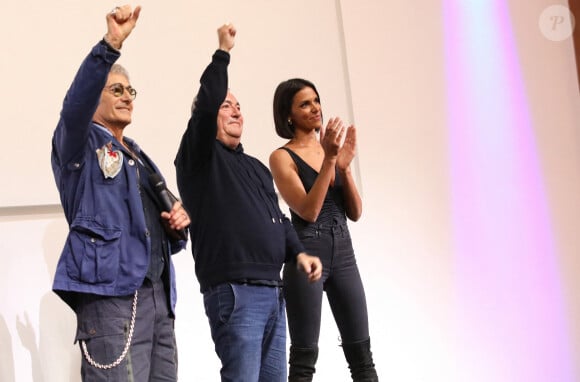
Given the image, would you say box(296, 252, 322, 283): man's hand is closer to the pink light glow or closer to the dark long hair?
the dark long hair

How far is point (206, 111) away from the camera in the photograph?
6.34 feet

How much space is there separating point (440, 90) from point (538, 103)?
0.61 m

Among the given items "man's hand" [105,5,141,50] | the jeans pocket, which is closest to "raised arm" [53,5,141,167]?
"man's hand" [105,5,141,50]

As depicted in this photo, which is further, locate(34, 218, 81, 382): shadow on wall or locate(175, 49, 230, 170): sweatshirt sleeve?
locate(34, 218, 81, 382): shadow on wall

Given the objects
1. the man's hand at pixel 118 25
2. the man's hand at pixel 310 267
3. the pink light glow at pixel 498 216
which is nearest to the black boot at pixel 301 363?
the man's hand at pixel 310 267

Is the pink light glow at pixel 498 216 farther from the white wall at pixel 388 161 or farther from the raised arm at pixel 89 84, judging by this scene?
the raised arm at pixel 89 84

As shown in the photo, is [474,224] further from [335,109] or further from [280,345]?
[280,345]

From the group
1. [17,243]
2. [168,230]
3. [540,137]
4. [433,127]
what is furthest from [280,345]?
[540,137]

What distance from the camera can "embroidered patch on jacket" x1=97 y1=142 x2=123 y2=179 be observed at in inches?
70.4

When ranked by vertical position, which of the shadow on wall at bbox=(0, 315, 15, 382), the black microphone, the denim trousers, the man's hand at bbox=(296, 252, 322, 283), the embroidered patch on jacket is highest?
the embroidered patch on jacket

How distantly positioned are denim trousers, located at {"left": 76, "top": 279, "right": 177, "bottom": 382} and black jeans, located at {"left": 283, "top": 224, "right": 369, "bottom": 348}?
526mm

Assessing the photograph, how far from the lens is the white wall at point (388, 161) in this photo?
2.62 meters

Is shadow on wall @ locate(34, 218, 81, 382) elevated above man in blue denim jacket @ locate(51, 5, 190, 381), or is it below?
below

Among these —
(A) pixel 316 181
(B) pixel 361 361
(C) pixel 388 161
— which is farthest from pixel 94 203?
(C) pixel 388 161
